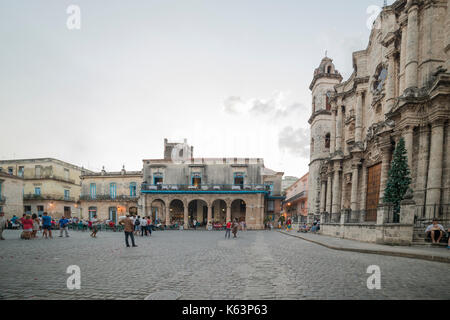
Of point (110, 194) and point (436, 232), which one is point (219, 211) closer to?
point (110, 194)

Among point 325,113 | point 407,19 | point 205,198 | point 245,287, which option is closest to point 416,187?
point 407,19

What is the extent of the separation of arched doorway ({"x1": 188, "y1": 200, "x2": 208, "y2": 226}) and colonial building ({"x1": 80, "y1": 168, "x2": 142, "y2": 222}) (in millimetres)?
8229

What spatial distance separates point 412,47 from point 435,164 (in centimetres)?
674

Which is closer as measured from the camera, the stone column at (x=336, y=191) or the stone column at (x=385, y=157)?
the stone column at (x=385, y=157)

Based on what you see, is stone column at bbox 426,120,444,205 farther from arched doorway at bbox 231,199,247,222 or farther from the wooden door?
arched doorway at bbox 231,199,247,222

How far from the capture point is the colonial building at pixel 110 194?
116 feet

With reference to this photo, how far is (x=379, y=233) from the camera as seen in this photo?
11.0m

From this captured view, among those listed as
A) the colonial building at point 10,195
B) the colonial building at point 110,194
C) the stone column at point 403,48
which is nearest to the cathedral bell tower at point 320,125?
the stone column at point 403,48

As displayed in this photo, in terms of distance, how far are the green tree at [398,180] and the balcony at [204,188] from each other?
18.9m

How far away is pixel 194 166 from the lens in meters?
33.9

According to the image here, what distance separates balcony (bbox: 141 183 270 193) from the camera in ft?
101
